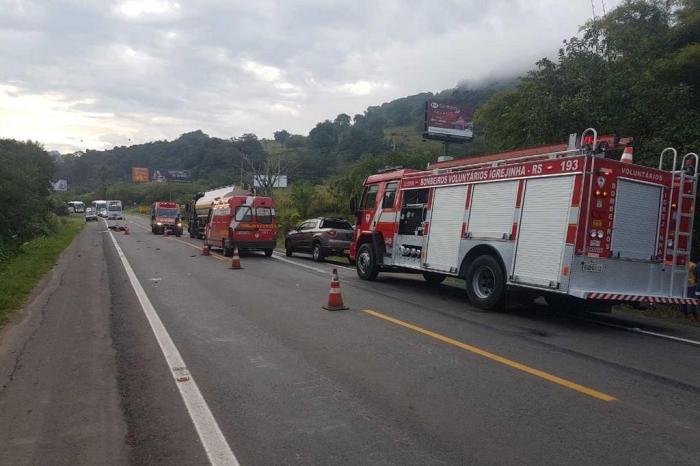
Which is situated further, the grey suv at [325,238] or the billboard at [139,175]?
the billboard at [139,175]

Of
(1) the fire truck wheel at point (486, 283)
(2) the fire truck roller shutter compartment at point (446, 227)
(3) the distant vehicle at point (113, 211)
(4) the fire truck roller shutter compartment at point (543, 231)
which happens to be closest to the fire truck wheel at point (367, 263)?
(2) the fire truck roller shutter compartment at point (446, 227)

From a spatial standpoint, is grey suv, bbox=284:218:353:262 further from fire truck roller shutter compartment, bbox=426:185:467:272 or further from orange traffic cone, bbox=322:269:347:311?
orange traffic cone, bbox=322:269:347:311

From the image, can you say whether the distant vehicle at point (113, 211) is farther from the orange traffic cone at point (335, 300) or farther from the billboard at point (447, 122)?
the orange traffic cone at point (335, 300)

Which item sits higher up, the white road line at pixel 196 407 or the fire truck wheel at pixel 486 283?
the fire truck wheel at pixel 486 283

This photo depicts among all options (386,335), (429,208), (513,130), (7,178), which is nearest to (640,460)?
(386,335)

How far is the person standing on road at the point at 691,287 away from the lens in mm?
9844

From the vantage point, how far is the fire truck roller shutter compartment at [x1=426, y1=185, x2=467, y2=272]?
11062mm

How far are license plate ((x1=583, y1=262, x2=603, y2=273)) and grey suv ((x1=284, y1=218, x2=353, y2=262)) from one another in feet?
41.7

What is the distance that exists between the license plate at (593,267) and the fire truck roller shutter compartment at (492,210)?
1.50m

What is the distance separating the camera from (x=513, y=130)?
20.1 m

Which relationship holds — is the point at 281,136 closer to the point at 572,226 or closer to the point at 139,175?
the point at 139,175

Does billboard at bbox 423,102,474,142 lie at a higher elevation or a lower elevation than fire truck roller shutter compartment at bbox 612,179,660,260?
higher

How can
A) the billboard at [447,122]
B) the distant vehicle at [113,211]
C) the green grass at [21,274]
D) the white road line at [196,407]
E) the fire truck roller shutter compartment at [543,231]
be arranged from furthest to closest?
the distant vehicle at [113,211], the billboard at [447,122], the green grass at [21,274], the fire truck roller shutter compartment at [543,231], the white road line at [196,407]

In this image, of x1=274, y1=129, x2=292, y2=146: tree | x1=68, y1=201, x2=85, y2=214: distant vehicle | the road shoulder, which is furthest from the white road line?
x1=274, y1=129, x2=292, y2=146: tree
